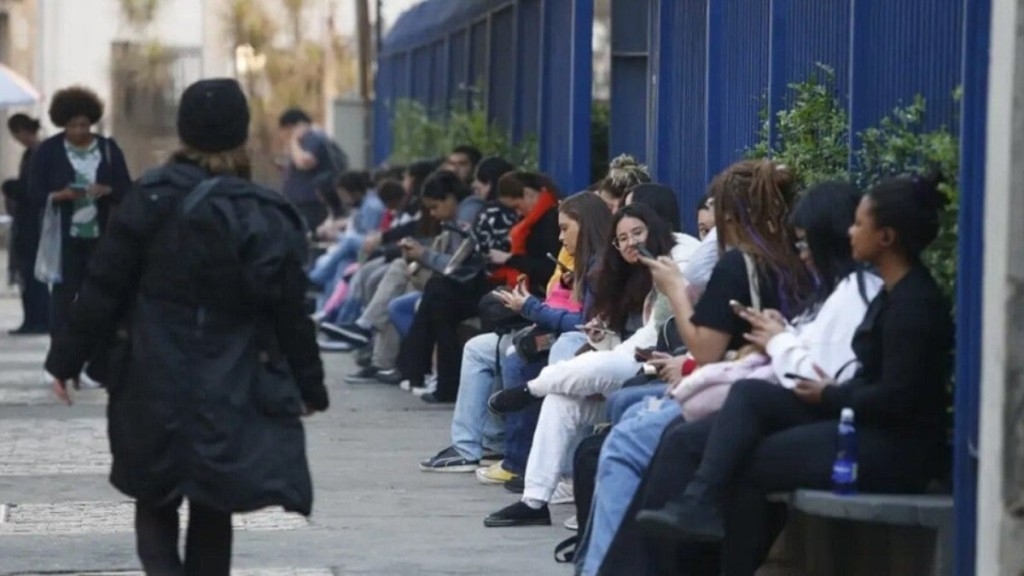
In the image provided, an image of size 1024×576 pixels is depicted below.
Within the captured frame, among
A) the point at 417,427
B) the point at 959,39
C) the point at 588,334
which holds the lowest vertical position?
the point at 417,427

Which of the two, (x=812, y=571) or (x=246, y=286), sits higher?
(x=246, y=286)

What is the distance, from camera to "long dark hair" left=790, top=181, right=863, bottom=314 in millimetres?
7852

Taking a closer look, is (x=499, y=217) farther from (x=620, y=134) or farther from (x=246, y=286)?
(x=246, y=286)

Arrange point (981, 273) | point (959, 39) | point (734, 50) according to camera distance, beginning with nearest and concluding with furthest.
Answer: point (981, 273), point (959, 39), point (734, 50)

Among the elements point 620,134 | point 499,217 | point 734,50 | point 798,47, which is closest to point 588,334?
point 798,47

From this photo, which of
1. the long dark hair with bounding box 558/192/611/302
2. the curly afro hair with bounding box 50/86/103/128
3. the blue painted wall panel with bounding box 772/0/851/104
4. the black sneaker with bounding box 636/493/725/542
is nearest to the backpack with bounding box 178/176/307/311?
the black sneaker with bounding box 636/493/725/542

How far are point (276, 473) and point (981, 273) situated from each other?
1.99 metres

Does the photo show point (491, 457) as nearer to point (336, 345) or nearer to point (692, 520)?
point (692, 520)

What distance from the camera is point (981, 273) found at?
276 inches

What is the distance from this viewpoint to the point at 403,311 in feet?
53.7

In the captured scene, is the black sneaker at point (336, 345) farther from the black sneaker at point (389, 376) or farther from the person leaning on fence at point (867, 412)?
the person leaning on fence at point (867, 412)

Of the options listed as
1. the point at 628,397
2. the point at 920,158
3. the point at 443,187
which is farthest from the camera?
the point at 443,187

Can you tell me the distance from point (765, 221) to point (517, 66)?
Result: 1068 centimetres

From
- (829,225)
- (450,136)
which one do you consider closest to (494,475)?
(829,225)
